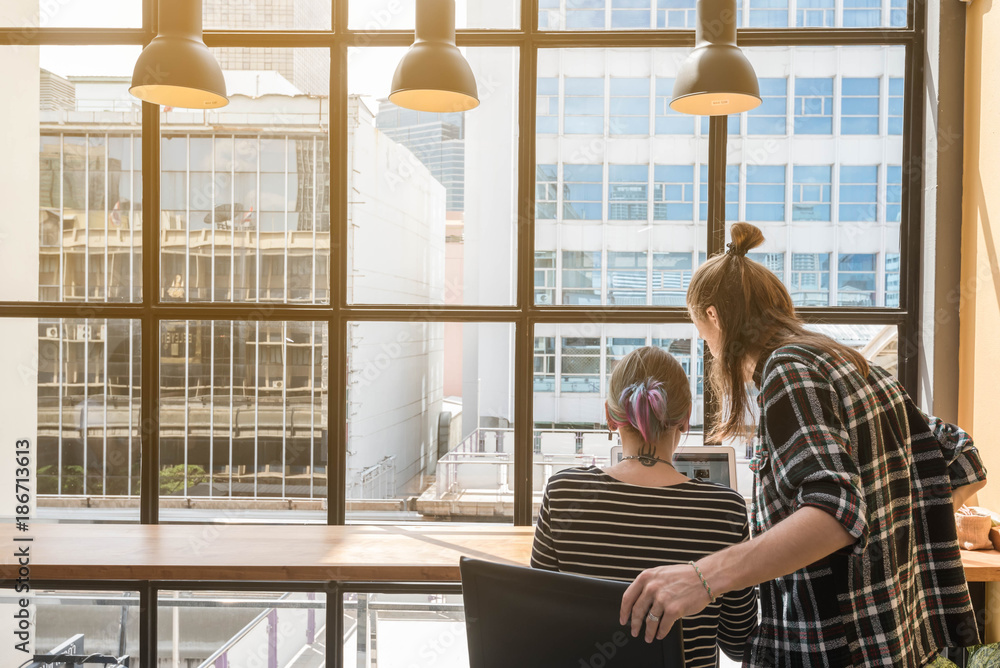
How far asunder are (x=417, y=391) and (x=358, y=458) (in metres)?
0.35

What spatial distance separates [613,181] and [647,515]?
1.66 metres

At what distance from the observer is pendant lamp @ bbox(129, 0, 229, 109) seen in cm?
190

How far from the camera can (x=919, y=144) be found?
2.53m

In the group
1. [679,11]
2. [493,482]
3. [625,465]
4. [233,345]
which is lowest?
[493,482]

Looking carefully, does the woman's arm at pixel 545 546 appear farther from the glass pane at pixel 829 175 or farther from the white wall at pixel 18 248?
the white wall at pixel 18 248

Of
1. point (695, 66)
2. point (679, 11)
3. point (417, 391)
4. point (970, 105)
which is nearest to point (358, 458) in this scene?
point (417, 391)

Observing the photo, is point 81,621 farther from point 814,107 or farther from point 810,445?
point 814,107

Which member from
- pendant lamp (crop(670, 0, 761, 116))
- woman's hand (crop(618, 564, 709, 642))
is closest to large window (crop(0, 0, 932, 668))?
pendant lamp (crop(670, 0, 761, 116))

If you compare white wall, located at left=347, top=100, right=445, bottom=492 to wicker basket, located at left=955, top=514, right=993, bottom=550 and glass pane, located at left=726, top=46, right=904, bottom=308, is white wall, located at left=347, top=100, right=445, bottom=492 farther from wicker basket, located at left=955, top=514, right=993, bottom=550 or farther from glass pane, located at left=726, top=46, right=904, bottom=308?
wicker basket, located at left=955, top=514, right=993, bottom=550

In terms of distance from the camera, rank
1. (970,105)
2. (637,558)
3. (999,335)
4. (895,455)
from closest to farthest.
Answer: (895,455) < (637,558) < (999,335) < (970,105)

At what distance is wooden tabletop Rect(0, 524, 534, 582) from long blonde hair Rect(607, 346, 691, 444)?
816 mm

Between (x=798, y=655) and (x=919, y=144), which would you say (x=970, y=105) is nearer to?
(x=919, y=144)

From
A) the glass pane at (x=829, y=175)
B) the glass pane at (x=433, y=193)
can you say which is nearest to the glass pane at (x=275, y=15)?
the glass pane at (x=433, y=193)

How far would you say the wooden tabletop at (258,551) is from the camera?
6.47 ft
